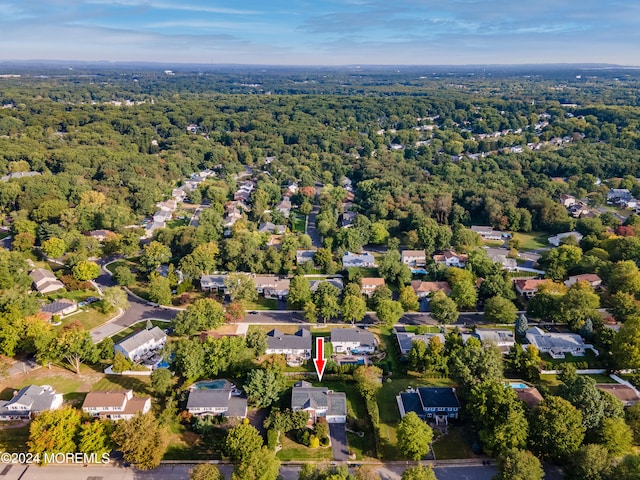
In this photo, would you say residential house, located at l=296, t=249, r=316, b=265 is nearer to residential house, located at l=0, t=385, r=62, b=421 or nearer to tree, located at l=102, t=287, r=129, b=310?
tree, located at l=102, t=287, r=129, b=310

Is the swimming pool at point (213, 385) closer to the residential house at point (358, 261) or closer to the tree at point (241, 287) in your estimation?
the tree at point (241, 287)

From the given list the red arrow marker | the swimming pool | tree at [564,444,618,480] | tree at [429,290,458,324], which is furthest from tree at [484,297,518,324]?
the swimming pool

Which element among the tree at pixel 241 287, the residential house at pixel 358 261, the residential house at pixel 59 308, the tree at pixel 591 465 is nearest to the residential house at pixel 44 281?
the residential house at pixel 59 308

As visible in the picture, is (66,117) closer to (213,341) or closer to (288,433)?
(213,341)

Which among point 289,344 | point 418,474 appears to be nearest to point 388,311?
point 289,344

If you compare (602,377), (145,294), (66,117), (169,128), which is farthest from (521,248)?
(66,117)

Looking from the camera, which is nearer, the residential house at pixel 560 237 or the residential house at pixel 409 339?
the residential house at pixel 409 339

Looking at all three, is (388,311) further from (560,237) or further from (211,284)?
(560,237)
